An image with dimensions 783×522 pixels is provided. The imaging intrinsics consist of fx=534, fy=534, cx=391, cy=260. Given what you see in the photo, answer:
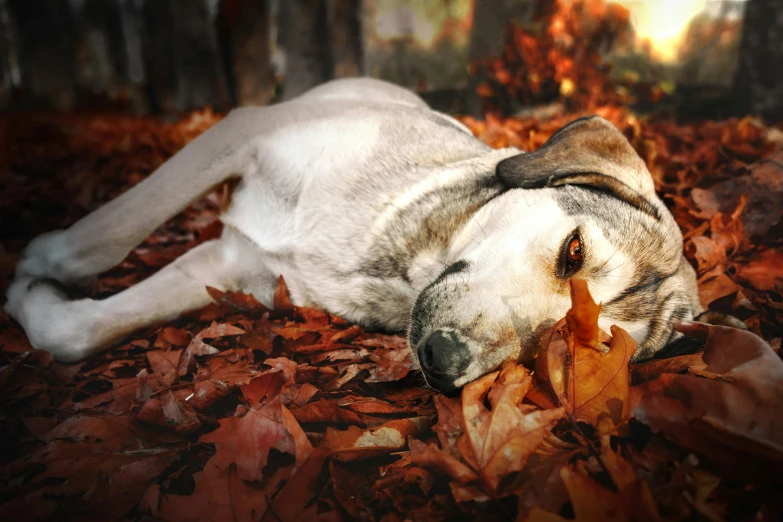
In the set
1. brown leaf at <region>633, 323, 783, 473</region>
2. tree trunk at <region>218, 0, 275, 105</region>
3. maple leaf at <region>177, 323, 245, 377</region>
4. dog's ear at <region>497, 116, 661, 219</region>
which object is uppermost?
tree trunk at <region>218, 0, 275, 105</region>

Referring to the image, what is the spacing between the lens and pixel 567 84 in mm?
3150

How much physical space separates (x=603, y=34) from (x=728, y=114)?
2.57ft

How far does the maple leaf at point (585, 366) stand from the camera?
1500 millimetres

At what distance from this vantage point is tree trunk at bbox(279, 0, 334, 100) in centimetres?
382

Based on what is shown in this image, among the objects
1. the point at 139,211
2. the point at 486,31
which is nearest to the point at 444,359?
the point at 139,211

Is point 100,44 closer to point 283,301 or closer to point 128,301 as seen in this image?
point 128,301

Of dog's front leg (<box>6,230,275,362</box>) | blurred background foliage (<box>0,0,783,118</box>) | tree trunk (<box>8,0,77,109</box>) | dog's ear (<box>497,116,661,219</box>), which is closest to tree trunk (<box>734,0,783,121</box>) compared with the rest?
blurred background foliage (<box>0,0,783,118</box>)

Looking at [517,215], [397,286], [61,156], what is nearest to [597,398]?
[517,215]

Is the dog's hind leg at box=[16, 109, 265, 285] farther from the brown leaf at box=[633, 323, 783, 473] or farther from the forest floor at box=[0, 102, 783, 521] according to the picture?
the brown leaf at box=[633, 323, 783, 473]

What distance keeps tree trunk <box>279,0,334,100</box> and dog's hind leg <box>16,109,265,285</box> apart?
1432mm

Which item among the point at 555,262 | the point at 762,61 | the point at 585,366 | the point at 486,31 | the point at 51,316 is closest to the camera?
the point at 585,366

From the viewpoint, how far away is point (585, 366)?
160 centimetres

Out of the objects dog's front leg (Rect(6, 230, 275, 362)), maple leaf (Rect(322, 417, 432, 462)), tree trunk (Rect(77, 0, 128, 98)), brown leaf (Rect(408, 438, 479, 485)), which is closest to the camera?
brown leaf (Rect(408, 438, 479, 485))

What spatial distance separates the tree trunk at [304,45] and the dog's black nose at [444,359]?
9.49ft
